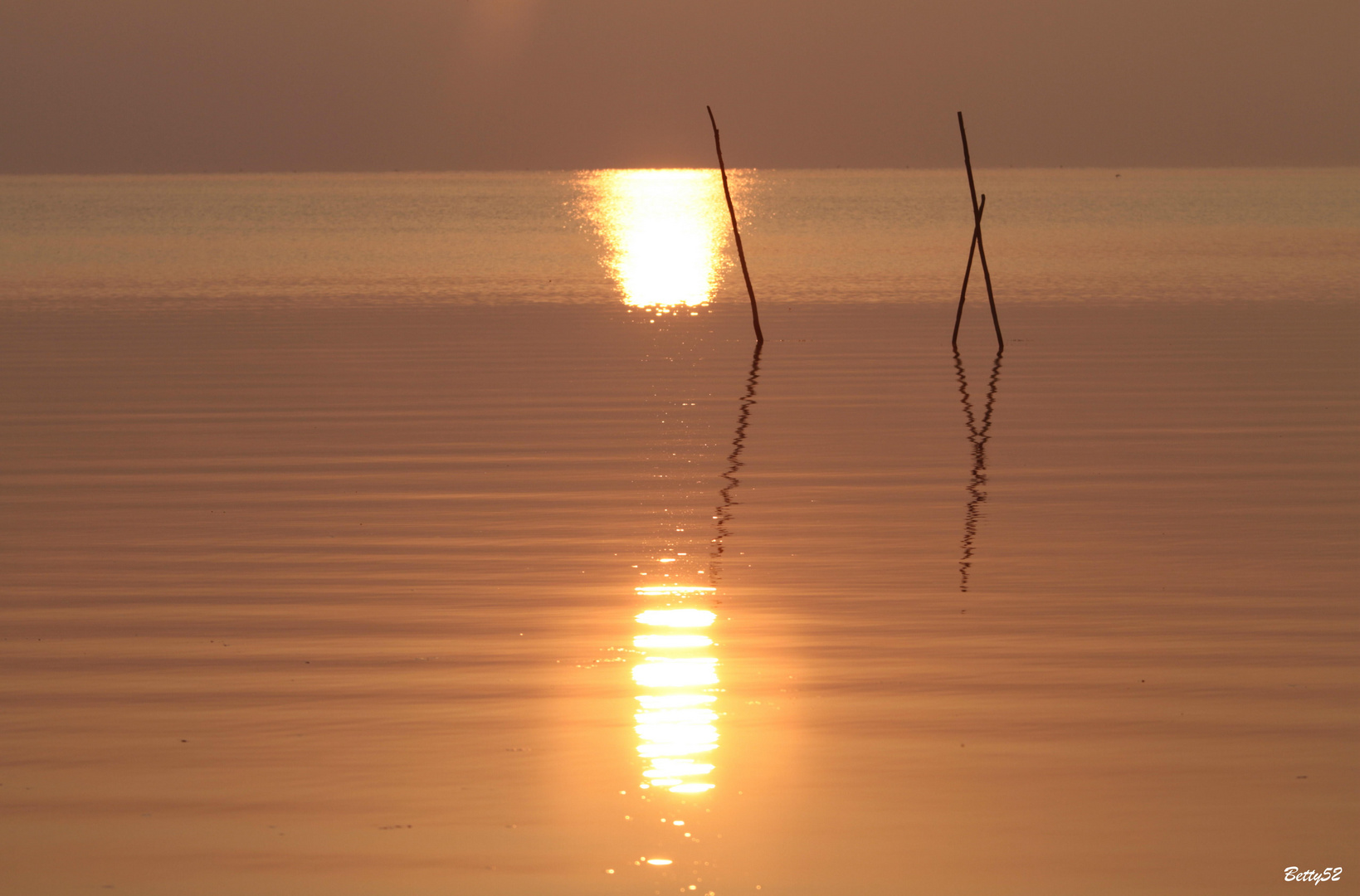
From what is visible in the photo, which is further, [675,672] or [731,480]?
[731,480]

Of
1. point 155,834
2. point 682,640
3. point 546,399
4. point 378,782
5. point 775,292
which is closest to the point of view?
point 155,834

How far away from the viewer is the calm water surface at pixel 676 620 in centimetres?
659

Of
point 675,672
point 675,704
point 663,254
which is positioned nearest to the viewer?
point 675,704

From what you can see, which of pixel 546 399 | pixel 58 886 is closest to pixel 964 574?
pixel 58 886

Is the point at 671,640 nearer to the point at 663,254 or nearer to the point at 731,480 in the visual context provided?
the point at 731,480

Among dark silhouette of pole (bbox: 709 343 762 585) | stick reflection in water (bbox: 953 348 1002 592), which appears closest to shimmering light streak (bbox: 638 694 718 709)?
dark silhouette of pole (bbox: 709 343 762 585)

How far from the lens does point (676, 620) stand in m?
10.0

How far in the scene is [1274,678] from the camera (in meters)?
8.69

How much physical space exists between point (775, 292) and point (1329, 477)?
2728 cm

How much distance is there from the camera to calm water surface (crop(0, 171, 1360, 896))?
259 inches

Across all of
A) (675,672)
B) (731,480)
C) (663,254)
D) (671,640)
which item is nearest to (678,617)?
(671,640)

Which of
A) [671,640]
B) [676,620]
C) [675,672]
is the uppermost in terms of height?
[676,620]

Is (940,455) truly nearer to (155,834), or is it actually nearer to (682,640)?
(682,640)

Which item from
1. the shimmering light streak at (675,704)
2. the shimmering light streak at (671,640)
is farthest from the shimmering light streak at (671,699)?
the shimmering light streak at (671,640)
